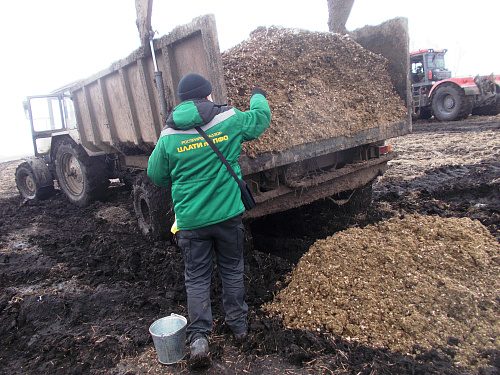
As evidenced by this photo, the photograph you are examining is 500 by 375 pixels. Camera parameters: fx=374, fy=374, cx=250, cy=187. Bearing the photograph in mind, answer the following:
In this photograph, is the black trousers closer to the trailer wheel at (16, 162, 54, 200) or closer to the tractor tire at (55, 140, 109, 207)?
the tractor tire at (55, 140, 109, 207)

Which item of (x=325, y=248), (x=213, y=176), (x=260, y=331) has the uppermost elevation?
(x=213, y=176)

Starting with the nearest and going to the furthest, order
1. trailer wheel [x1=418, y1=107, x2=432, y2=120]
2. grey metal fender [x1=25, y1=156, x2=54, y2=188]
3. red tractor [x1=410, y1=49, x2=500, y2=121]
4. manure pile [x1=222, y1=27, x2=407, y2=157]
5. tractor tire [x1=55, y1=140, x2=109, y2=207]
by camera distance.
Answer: manure pile [x1=222, y1=27, x2=407, y2=157]
tractor tire [x1=55, y1=140, x2=109, y2=207]
grey metal fender [x1=25, y1=156, x2=54, y2=188]
red tractor [x1=410, y1=49, x2=500, y2=121]
trailer wheel [x1=418, y1=107, x2=432, y2=120]

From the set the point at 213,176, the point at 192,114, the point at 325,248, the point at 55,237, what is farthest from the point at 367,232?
the point at 55,237

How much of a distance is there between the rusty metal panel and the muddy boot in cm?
180

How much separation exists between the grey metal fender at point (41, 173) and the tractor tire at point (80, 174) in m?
0.68

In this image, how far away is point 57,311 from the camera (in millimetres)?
3291

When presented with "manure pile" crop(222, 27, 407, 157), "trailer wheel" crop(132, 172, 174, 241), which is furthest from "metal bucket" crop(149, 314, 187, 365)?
"trailer wheel" crop(132, 172, 174, 241)

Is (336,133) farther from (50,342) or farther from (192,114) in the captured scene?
(50,342)

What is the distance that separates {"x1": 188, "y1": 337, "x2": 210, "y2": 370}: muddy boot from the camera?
2.35 metres

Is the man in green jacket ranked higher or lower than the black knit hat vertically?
lower

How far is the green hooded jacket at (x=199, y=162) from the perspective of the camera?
2.51 metres

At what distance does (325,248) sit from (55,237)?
3956mm

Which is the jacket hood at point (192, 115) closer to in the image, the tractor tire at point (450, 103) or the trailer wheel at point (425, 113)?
the tractor tire at point (450, 103)

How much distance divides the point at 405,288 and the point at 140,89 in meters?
3.21
